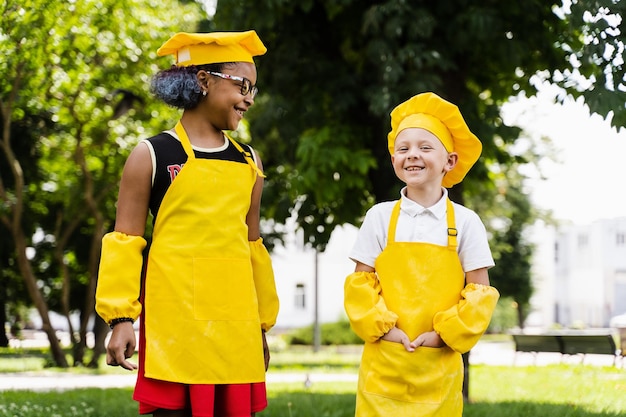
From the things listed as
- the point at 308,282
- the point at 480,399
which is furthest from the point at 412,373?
the point at 308,282

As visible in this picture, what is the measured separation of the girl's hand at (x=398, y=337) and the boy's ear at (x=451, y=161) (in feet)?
2.26

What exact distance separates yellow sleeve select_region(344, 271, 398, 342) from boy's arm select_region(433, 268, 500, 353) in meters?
0.19

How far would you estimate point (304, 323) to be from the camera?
43688mm

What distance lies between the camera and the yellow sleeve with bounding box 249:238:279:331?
371cm

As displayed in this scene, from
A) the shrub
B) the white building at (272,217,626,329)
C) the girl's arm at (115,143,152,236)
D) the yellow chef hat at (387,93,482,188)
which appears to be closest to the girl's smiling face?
the girl's arm at (115,143,152,236)

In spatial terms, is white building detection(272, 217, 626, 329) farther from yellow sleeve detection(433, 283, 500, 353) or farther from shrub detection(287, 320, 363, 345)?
yellow sleeve detection(433, 283, 500, 353)

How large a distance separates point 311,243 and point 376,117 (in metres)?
1.78

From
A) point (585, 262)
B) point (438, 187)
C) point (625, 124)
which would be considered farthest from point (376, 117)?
point (585, 262)

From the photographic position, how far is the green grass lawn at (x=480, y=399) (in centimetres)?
732

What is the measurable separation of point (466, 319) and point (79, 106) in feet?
46.7

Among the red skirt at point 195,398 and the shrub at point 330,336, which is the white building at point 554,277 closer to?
the shrub at point 330,336

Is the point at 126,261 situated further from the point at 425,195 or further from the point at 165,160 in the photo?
the point at 425,195

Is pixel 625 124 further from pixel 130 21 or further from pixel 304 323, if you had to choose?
pixel 304 323

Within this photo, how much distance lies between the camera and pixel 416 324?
3.62m
